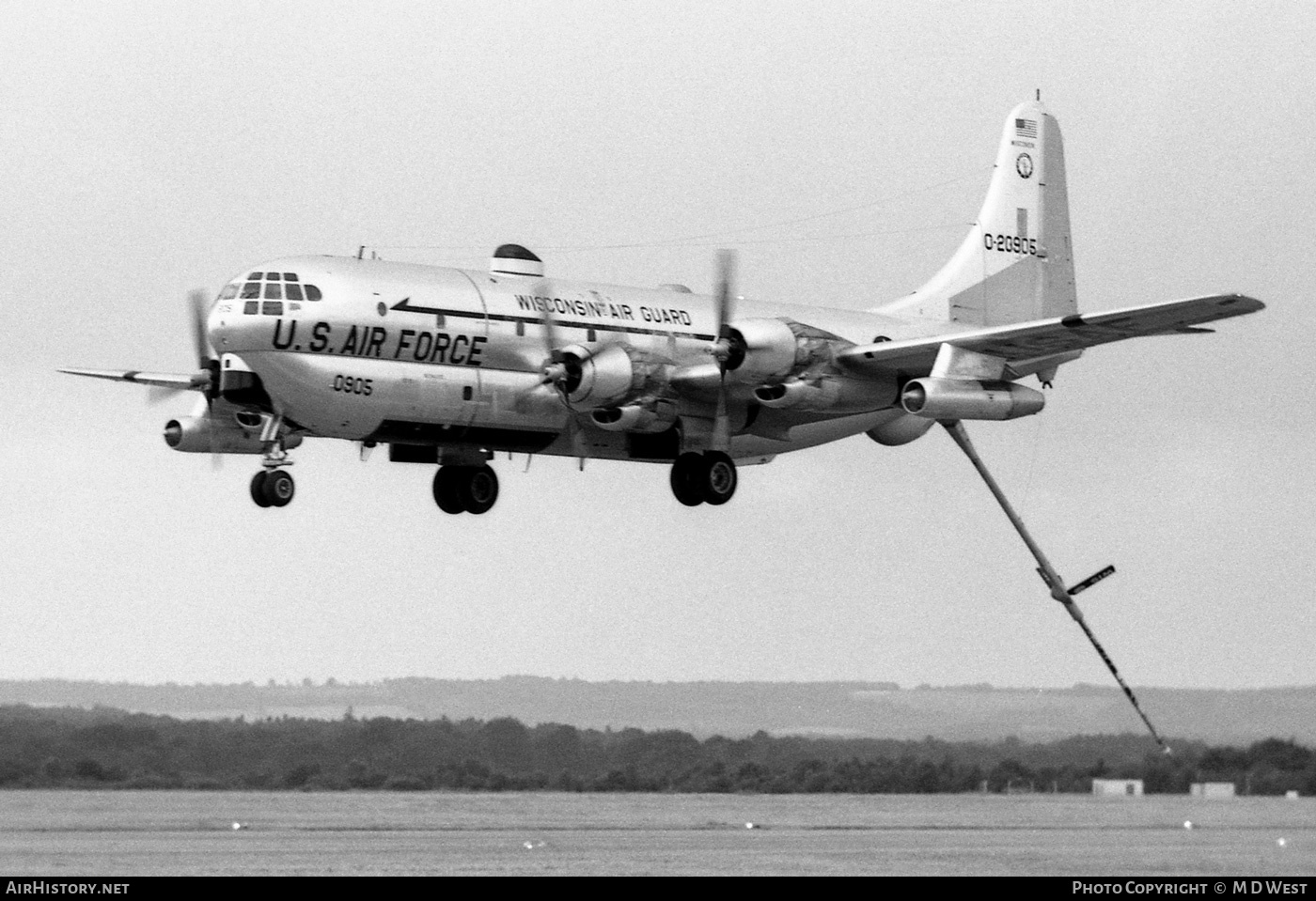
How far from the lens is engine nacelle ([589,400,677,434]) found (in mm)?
38094

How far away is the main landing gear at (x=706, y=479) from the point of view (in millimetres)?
39281

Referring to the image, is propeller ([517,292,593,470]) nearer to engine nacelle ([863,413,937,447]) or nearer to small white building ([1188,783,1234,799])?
engine nacelle ([863,413,937,447])

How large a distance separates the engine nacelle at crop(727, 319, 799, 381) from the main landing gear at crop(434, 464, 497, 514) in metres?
4.27

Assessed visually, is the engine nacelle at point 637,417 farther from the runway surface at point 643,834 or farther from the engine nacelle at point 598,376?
the runway surface at point 643,834

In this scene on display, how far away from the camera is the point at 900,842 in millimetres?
36312

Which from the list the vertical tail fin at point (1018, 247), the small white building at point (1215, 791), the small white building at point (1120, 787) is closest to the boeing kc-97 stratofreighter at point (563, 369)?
the vertical tail fin at point (1018, 247)

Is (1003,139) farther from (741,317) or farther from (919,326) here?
(741,317)

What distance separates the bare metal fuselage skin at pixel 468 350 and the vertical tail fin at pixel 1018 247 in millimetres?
3924

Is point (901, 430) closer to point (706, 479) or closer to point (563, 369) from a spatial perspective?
point (706, 479)

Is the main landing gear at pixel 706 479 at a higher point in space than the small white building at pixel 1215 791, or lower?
higher

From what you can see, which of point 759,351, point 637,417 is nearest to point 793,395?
point 759,351

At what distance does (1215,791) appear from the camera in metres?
→ 40.3

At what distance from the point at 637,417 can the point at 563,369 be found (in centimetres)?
174
